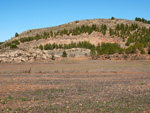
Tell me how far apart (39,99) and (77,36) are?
44.8 metres

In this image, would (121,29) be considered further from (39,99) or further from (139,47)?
(39,99)

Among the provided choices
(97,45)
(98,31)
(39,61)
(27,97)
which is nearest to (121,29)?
(98,31)

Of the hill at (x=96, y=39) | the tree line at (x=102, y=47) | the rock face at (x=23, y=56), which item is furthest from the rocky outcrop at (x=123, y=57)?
the rock face at (x=23, y=56)

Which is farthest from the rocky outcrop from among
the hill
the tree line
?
the hill

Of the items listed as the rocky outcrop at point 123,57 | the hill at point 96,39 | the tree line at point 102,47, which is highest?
the hill at point 96,39

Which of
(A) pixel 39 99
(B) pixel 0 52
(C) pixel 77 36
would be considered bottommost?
(A) pixel 39 99

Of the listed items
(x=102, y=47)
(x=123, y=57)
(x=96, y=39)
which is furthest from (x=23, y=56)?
(x=96, y=39)

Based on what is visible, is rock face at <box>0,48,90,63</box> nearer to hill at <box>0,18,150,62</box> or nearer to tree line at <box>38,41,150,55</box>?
tree line at <box>38,41,150,55</box>

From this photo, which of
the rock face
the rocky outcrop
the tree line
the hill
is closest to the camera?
the rock face

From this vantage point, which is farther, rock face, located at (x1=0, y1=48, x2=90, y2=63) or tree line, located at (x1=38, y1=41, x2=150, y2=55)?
tree line, located at (x1=38, y1=41, x2=150, y2=55)

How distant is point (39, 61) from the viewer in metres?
37.8

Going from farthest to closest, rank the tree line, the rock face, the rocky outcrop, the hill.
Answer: the hill < the tree line < the rocky outcrop < the rock face

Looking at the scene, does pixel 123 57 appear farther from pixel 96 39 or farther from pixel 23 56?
pixel 23 56

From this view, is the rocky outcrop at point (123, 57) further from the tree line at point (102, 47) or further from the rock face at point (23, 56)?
the rock face at point (23, 56)
